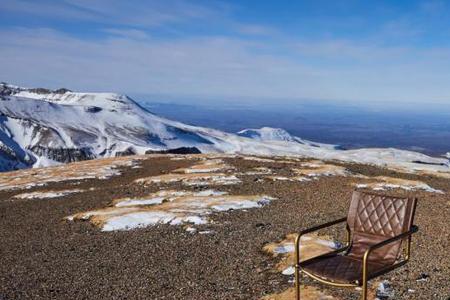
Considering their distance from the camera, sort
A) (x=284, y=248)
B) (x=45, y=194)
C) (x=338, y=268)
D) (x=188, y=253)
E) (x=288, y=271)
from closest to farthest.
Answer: (x=338, y=268), (x=288, y=271), (x=284, y=248), (x=188, y=253), (x=45, y=194)

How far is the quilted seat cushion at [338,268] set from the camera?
347 inches

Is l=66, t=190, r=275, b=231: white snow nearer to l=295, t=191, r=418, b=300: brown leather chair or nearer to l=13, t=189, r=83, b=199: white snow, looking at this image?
l=13, t=189, r=83, b=199: white snow

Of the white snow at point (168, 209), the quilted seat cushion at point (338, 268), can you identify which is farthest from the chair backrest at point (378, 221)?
the white snow at point (168, 209)

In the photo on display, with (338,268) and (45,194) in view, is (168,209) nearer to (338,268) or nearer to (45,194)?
(338,268)

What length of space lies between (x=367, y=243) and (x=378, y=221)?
58 cm

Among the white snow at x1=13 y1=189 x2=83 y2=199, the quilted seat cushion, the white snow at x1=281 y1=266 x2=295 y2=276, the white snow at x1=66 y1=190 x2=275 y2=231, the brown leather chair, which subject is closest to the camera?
the quilted seat cushion

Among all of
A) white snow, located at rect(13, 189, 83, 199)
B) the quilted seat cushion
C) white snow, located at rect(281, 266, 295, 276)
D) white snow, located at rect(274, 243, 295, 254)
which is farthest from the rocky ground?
white snow, located at rect(13, 189, 83, 199)

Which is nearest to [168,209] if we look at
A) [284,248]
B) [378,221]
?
[284,248]

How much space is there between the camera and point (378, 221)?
10.3 metres

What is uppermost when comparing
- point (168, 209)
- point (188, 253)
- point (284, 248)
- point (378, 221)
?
point (378, 221)

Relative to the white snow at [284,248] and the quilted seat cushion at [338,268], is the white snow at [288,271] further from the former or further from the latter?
the quilted seat cushion at [338,268]

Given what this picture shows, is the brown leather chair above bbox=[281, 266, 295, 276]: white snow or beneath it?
above

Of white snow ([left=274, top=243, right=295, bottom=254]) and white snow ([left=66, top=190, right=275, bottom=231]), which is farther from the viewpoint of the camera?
white snow ([left=66, top=190, right=275, bottom=231])

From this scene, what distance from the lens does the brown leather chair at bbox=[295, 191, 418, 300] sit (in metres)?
8.95
